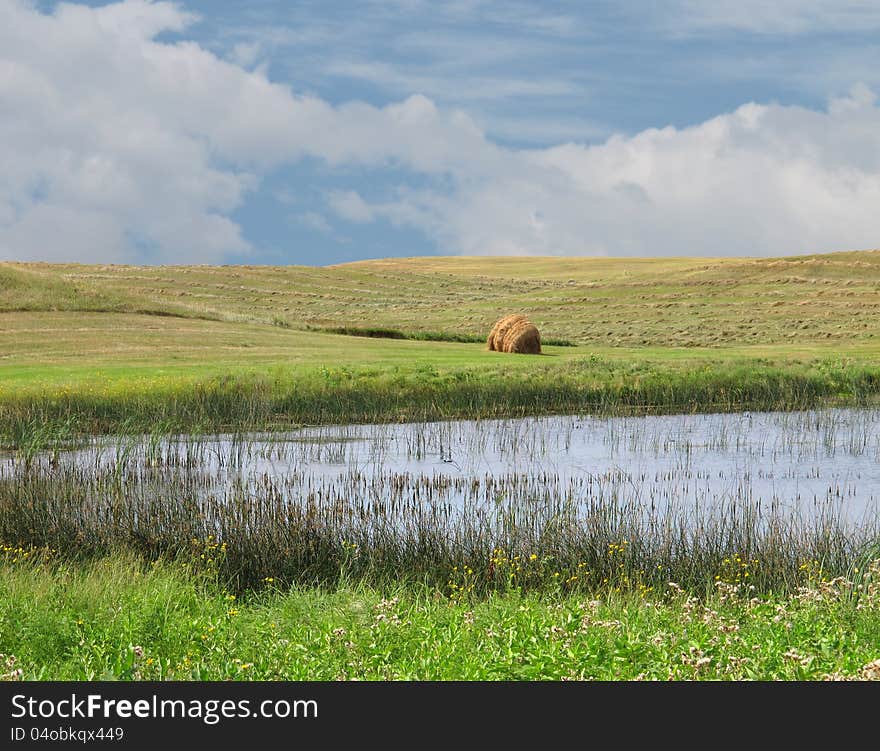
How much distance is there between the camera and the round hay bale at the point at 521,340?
124ft

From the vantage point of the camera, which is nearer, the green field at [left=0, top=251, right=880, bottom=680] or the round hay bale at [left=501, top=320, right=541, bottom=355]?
the green field at [left=0, top=251, right=880, bottom=680]

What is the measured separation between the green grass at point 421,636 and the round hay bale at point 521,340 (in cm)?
2835

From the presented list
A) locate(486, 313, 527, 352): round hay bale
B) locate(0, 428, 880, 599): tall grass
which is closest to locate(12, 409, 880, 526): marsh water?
locate(0, 428, 880, 599): tall grass

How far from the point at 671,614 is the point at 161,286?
66.9 meters

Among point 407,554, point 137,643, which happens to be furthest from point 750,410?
point 137,643

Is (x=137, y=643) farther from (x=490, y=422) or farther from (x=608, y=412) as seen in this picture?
(x=608, y=412)

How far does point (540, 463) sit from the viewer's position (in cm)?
1856

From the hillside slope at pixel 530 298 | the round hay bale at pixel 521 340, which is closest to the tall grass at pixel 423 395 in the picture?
the round hay bale at pixel 521 340

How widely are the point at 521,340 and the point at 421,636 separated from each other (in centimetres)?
3062

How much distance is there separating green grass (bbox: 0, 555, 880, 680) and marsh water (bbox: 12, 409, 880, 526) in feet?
12.7

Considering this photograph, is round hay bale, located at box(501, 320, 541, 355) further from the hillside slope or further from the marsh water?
the marsh water

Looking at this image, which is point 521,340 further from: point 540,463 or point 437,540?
point 437,540

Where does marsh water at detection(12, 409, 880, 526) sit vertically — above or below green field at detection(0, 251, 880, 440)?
below

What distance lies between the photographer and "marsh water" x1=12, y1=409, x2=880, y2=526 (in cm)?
1463
